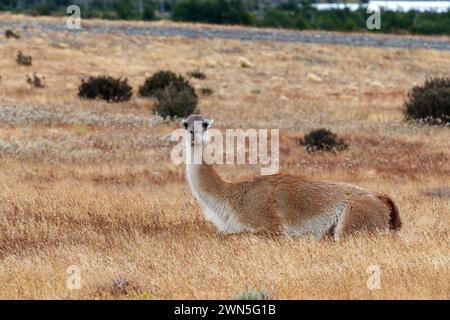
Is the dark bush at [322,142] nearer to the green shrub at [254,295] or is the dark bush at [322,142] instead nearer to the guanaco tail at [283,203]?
the guanaco tail at [283,203]

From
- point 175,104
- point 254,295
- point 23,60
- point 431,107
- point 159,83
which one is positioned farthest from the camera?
point 23,60

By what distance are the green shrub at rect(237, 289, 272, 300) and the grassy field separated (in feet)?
0.44

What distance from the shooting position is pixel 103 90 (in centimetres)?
2748

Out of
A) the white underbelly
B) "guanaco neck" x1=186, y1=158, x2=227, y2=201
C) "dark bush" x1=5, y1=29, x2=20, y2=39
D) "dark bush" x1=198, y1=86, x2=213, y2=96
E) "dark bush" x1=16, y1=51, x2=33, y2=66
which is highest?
"guanaco neck" x1=186, y1=158, x2=227, y2=201

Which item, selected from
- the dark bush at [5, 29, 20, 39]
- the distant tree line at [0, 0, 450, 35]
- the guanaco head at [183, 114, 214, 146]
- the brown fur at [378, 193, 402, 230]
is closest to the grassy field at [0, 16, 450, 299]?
the brown fur at [378, 193, 402, 230]

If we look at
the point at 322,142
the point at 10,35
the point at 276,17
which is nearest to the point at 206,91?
the point at 322,142

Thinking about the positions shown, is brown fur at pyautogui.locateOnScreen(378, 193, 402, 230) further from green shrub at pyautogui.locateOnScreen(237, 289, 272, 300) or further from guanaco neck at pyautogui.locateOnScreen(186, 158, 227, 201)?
green shrub at pyautogui.locateOnScreen(237, 289, 272, 300)

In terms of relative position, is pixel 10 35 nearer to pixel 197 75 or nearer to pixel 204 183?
pixel 197 75

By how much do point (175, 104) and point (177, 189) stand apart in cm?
1083

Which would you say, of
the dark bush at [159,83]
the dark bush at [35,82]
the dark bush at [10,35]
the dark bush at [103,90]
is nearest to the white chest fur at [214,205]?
the dark bush at [103,90]

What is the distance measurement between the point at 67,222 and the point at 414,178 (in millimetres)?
6713

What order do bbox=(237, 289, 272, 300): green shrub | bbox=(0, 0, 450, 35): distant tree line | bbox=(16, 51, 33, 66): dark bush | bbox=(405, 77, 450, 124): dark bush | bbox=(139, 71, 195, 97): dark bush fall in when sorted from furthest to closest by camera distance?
bbox=(0, 0, 450, 35): distant tree line → bbox=(16, 51, 33, 66): dark bush → bbox=(139, 71, 195, 97): dark bush → bbox=(405, 77, 450, 124): dark bush → bbox=(237, 289, 272, 300): green shrub

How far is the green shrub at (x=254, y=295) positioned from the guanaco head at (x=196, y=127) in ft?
7.72

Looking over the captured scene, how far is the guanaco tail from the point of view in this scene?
348 inches
